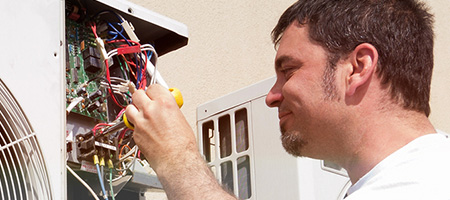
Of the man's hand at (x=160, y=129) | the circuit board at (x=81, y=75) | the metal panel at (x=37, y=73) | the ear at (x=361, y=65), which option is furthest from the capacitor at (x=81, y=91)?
the ear at (x=361, y=65)

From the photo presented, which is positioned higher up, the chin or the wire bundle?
the wire bundle

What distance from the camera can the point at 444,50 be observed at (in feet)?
10.4

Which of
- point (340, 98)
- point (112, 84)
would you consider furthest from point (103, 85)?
point (340, 98)

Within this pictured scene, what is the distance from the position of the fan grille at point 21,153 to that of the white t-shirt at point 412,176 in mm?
448

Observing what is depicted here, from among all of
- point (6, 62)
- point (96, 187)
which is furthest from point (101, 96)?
point (6, 62)

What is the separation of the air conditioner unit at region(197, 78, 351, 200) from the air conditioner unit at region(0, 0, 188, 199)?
288mm

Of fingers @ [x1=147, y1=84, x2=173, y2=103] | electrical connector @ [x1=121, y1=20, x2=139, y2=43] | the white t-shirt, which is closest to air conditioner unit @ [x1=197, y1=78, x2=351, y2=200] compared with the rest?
electrical connector @ [x1=121, y1=20, x2=139, y2=43]

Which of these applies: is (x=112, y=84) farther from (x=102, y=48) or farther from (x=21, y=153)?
(x=21, y=153)

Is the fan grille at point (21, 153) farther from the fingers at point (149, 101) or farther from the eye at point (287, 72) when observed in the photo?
the eye at point (287, 72)

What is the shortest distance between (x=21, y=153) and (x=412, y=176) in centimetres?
54

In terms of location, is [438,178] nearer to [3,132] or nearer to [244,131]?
[3,132]

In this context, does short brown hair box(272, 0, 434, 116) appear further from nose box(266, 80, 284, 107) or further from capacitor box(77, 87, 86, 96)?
capacitor box(77, 87, 86, 96)

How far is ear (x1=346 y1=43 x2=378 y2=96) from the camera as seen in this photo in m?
0.96

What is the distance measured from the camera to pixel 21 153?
0.97 m
